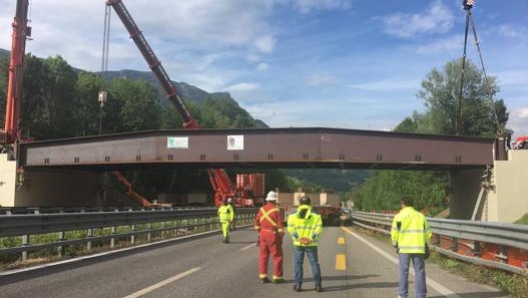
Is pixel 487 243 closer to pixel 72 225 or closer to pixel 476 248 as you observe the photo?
pixel 476 248

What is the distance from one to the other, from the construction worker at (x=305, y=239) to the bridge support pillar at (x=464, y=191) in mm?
28721

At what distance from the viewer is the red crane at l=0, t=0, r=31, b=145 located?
42812 millimetres

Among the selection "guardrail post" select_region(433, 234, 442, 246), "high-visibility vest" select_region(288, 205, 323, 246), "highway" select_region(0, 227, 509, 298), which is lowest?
"highway" select_region(0, 227, 509, 298)

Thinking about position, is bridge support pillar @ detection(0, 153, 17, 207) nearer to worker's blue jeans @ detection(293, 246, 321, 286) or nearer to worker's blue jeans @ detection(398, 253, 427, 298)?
worker's blue jeans @ detection(293, 246, 321, 286)

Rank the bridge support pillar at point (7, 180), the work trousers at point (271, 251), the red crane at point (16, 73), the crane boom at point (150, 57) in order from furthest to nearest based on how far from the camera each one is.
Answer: the crane boom at point (150, 57)
the red crane at point (16, 73)
the bridge support pillar at point (7, 180)
the work trousers at point (271, 251)

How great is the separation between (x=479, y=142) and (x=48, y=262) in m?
29.1

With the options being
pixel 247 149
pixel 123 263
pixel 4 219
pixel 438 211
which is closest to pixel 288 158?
pixel 247 149

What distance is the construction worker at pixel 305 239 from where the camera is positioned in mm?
8945

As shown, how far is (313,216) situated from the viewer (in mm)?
9359

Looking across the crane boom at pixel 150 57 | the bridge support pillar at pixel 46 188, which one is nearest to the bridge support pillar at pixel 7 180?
the bridge support pillar at pixel 46 188

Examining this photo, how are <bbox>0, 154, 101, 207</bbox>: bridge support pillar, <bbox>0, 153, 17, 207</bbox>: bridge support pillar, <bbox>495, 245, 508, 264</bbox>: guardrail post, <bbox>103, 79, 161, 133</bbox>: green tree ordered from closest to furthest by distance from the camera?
<bbox>495, 245, 508, 264</bbox>: guardrail post → <bbox>0, 153, 17, 207</bbox>: bridge support pillar → <bbox>0, 154, 101, 207</bbox>: bridge support pillar → <bbox>103, 79, 161, 133</bbox>: green tree

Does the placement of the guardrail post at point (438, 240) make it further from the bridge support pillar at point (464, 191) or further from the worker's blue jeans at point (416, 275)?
the bridge support pillar at point (464, 191)

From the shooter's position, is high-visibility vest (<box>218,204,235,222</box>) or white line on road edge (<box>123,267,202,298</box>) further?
high-visibility vest (<box>218,204,235,222</box>)

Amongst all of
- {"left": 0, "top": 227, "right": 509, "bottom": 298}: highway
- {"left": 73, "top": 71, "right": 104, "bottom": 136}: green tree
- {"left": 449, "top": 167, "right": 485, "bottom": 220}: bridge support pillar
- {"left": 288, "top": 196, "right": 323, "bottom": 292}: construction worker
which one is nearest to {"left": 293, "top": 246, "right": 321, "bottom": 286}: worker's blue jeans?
{"left": 288, "top": 196, "right": 323, "bottom": 292}: construction worker
